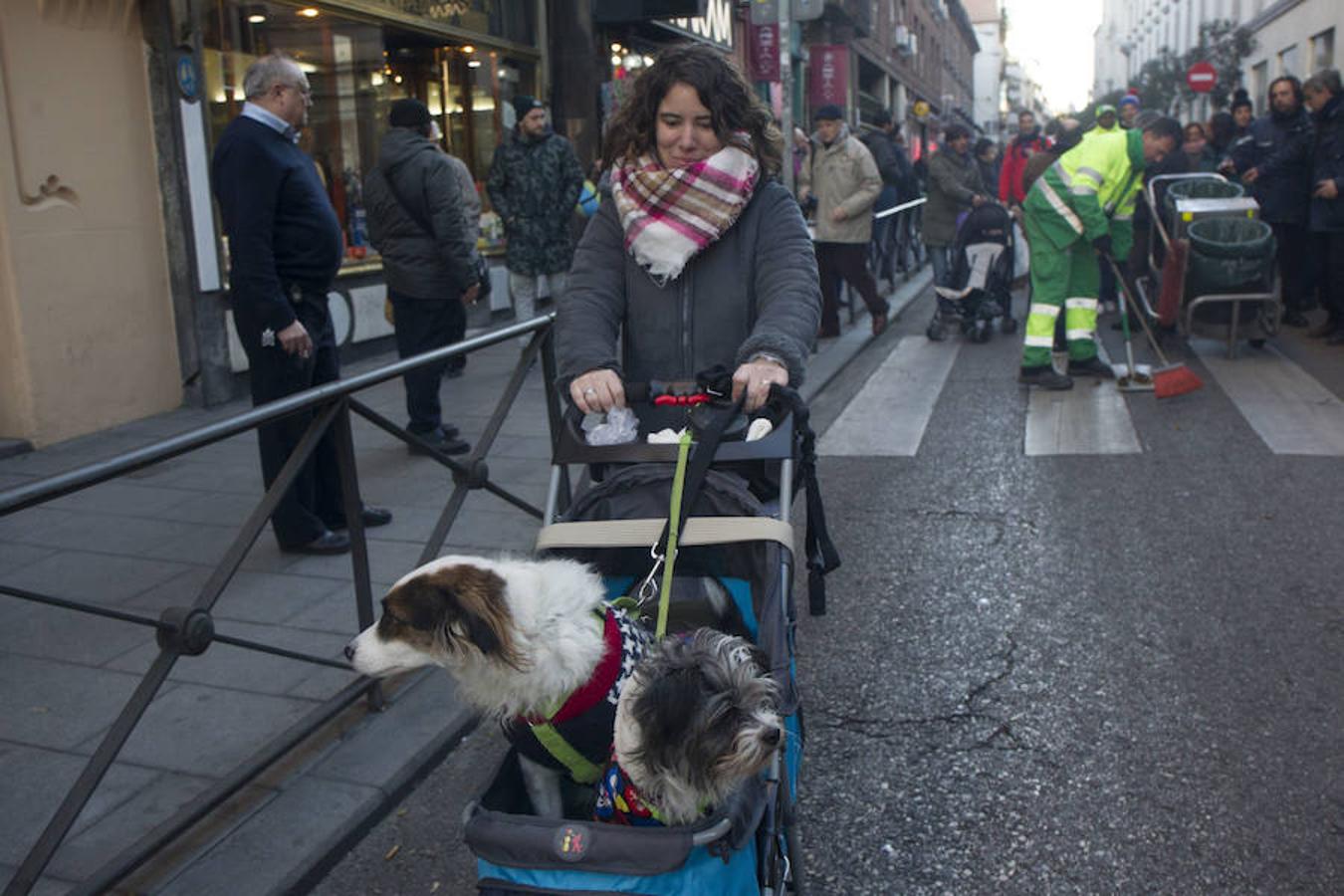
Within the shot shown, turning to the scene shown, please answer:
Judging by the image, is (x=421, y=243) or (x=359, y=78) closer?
(x=421, y=243)

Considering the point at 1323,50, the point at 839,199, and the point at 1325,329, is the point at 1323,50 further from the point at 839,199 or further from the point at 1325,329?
the point at 839,199

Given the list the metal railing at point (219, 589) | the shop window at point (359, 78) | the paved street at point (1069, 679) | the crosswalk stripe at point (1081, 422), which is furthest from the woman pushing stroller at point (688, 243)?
the shop window at point (359, 78)

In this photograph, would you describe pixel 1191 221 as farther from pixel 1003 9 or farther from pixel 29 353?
pixel 1003 9

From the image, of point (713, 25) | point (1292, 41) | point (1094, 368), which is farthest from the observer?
point (1292, 41)

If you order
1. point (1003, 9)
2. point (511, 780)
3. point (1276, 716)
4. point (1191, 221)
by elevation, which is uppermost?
point (1003, 9)

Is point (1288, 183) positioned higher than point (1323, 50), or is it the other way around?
point (1323, 50)

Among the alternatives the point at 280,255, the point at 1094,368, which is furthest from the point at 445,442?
the point at 1094,368

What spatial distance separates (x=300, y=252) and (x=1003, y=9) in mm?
107056

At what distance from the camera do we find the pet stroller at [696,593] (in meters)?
1.98

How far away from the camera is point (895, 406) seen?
8.73m

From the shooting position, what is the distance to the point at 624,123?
3.23 m

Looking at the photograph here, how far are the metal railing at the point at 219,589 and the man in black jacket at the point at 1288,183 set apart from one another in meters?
8.56

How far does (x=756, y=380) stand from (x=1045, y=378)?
673cm

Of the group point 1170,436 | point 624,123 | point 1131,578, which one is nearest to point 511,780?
point 624,123
